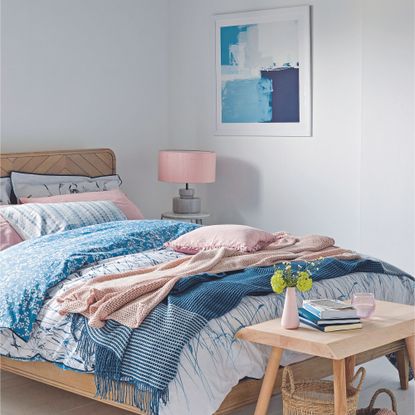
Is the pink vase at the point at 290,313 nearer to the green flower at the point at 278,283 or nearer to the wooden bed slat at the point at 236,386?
the green flower at the point at 278,283

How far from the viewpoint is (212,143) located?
6.37m

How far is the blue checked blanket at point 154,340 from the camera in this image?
319 cm

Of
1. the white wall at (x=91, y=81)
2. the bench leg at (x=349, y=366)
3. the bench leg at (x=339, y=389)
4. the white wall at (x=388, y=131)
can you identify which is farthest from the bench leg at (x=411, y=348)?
the white wall at (x=91, y=81)

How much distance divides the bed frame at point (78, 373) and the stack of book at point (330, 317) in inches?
14.2

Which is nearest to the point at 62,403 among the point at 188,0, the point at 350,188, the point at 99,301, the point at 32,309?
the point at 32,309

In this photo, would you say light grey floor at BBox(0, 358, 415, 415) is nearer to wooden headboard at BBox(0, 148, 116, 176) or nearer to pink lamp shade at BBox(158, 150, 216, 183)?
wooden headboard at BBox(0, 148, 116, 176)

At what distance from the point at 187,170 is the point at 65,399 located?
2236 mm

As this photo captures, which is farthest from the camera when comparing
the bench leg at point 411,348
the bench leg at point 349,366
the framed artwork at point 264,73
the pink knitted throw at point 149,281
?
the framed artwork at point 264,73

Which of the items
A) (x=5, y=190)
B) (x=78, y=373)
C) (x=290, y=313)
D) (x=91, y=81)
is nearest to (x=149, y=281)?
(x=78, y=373)

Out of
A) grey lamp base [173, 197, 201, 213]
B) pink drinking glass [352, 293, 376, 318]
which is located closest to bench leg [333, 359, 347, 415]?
pink drinking glass [352, 293, 376, 318]

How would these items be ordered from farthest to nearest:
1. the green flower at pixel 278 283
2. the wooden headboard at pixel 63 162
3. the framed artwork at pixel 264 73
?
the framed artwork at pixel 264 73 → the wooden headboard at pixel 63 162 → the green flower at pixel 278 283

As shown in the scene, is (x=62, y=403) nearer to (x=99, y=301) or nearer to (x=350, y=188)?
(x=99, y=301)

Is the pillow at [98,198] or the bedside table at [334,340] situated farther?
the pillow at [98,198]

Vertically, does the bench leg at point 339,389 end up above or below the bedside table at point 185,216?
below
